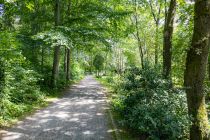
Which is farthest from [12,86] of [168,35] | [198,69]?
[198,69]

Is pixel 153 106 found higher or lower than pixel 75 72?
lower

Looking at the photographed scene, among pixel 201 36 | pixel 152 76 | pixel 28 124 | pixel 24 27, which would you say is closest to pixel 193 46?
pixel 201 36

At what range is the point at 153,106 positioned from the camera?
7867 millimetres

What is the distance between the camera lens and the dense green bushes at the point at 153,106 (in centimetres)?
710

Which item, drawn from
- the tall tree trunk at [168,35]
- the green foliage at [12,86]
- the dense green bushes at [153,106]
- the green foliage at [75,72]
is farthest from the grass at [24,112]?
the green foliage at [75,72]

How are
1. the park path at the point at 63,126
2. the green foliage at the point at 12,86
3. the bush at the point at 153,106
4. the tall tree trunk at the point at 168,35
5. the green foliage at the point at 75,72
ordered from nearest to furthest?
the bush at the point at 153,106
the park path at the point at 63,126
the green foliage at the point at 12,86
the tall tree trunk at the point at 168,35
the green foliage at the point at 75,72

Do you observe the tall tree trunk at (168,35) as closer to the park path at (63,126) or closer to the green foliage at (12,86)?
the park path at (63,126)

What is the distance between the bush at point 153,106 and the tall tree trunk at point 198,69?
32 cm

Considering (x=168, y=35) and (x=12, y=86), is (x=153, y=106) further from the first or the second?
(x=12, y=86)

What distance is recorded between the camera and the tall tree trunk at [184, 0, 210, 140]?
6.53 m

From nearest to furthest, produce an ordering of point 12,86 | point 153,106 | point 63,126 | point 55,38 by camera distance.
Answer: point 153,106 → point 63,126 → point 12,86 → point 55,38

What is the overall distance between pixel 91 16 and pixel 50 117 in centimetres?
963

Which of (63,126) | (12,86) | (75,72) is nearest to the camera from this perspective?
(63,126)

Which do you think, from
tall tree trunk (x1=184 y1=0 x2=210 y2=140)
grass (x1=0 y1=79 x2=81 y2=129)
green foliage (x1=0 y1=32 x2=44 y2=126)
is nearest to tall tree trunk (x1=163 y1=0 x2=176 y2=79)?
tall tree trunk (x1=184 y1=0 x2=210 y2=140)
